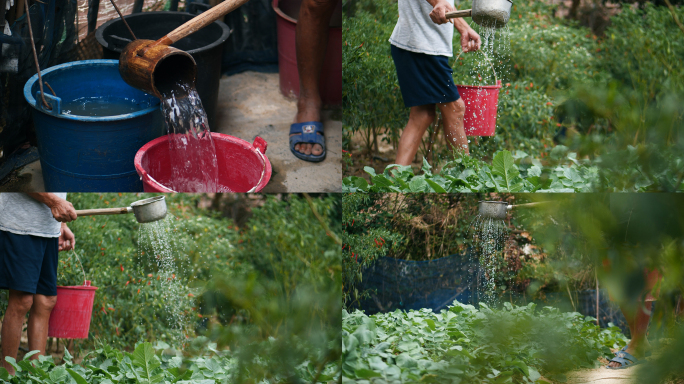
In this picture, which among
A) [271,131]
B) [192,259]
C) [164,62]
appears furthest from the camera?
[271,131]

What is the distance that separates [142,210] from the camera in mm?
2238

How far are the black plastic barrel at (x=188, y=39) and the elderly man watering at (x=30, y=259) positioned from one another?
816 mm

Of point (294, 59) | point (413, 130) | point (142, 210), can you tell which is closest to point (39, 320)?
point (142, 210)

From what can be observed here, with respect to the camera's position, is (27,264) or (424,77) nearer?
(27,264)

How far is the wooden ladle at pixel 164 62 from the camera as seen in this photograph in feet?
7.04

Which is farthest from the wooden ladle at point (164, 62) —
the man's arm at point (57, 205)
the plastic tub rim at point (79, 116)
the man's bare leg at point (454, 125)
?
the man's bare leg at point (454, 125)

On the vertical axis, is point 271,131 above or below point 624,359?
above

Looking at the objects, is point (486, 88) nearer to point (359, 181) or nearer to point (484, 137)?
point (484, 137)

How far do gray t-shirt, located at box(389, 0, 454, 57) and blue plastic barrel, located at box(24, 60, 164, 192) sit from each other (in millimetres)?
1074

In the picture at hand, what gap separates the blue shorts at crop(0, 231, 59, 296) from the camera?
6.91ft

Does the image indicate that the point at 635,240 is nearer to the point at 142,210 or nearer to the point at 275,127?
the point at 142,210

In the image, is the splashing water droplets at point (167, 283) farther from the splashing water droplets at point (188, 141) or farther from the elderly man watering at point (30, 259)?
the elderly man watering at point (30, 259)

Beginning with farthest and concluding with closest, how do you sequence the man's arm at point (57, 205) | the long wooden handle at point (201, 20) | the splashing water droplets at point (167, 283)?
the splashing water droplets at point (167, 283) < the long wooden handle at point (201, 20) < the man's arm at point (57, 205)

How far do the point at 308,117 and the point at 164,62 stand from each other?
0.87 m
